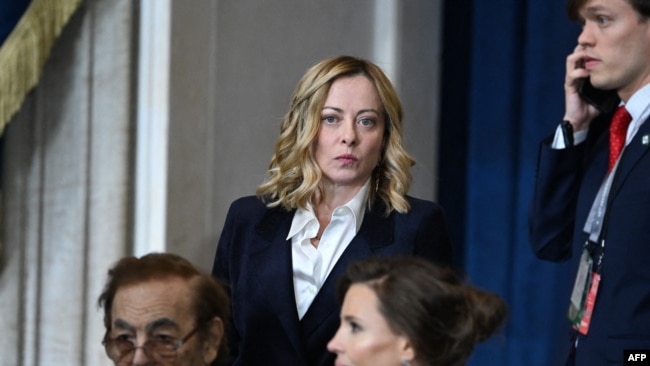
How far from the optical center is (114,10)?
4.28 meters

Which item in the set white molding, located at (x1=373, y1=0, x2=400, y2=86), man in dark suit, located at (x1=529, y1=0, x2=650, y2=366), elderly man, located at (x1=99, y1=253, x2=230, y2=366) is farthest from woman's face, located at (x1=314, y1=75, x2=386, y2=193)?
white molding, located at (x1=373, y1=0, x2=400, y2=86)

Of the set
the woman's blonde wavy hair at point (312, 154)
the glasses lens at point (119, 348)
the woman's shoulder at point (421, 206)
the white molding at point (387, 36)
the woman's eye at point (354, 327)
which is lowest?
the glasses lens at point (119, 348)

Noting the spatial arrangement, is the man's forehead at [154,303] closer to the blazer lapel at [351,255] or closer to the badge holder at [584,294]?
the blazer lapel at [351,255]

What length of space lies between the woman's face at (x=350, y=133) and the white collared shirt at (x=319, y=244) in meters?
0.07

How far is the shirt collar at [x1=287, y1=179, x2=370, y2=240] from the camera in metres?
3.31

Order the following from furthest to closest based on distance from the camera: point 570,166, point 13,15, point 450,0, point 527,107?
point 450,0 → point 527,107 → point 13,15 → point 570,166

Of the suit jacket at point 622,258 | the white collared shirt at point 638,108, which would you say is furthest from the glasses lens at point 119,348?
the white collared shirt at point 638,108

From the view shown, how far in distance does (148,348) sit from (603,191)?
1354 millimetres

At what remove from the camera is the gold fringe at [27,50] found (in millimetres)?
4051

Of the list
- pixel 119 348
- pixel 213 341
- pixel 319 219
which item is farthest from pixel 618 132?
pixel 119 348

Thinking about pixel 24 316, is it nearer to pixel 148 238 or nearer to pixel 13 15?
pixel 148 238

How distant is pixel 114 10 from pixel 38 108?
44 centimetres

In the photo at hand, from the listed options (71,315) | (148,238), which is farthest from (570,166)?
(71,315)

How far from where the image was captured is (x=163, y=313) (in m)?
2.99
